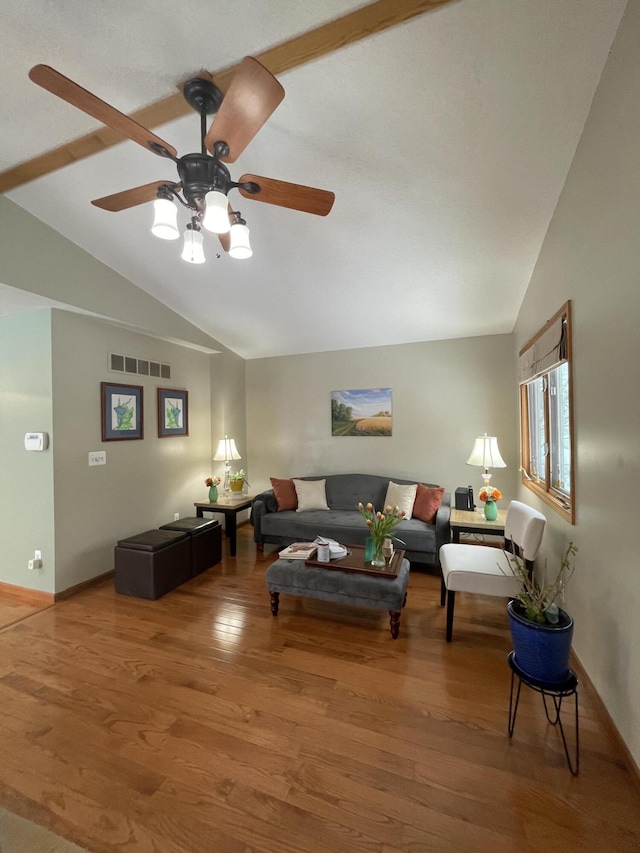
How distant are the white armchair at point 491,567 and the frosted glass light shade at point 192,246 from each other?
2432mm

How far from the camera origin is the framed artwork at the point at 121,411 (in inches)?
135

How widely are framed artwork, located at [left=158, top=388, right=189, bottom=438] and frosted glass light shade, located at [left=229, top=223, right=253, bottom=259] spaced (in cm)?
273

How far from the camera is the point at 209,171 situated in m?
1.57

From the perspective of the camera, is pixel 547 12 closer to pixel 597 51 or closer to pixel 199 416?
pixel 597 51

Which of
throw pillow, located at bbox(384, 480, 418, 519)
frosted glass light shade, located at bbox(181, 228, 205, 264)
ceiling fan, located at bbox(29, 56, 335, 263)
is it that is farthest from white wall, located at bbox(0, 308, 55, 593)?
throw pillow, located at bbox(384, 480, 418, 519)

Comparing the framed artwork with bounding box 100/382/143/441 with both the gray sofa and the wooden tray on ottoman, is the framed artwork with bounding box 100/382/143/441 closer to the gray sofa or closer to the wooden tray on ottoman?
the gray sofa

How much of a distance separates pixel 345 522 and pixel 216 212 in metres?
3.16

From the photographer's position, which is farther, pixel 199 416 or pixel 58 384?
pixel 199 416

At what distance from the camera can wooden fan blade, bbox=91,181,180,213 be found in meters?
1.65

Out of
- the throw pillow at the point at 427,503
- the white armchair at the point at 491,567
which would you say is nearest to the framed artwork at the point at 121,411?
the throw pillow at the point at 427,503

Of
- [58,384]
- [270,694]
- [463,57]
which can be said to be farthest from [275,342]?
[270,694]

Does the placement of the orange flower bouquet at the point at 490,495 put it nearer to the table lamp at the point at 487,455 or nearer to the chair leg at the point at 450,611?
the table lamp at the point at 487,455

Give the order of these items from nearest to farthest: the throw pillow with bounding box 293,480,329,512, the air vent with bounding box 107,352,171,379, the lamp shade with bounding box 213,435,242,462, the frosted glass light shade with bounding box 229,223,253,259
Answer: the frosted glass light shade with bounding box 229,223,253,259 → the air vent with bounding box 107,352,171,379 → the throw pillow with bounding box 293,480,329,512 → the lamp shade with bounding box 213,435,242,462

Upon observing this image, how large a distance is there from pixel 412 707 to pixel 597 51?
319cm
